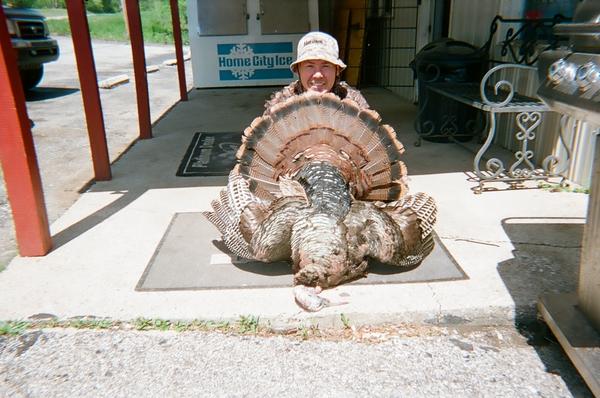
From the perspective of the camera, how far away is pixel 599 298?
7.02 feet

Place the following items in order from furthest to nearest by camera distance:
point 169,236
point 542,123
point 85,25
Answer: point 542,123 < point 85,25 < point 169,236

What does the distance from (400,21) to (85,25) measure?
6.07 meters

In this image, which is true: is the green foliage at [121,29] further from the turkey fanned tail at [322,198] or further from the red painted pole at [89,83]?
the turkey fanned tail at [322,198]

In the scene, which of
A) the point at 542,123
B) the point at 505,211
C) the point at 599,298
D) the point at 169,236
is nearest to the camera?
the point at 599,298

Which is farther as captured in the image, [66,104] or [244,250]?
[66,104]

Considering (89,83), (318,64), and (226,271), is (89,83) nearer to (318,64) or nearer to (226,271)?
(318,64)

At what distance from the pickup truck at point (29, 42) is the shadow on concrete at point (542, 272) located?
9406mm

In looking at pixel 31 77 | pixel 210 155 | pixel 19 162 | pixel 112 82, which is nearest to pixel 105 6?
pixel 112 82

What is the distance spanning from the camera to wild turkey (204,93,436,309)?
2613 millimetres

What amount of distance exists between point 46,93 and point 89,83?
292 inches

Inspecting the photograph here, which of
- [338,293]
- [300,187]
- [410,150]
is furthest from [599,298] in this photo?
[410,150]

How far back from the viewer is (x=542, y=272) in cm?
300

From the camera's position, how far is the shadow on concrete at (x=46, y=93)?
10195mm

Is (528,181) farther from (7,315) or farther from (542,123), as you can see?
(7,315)
